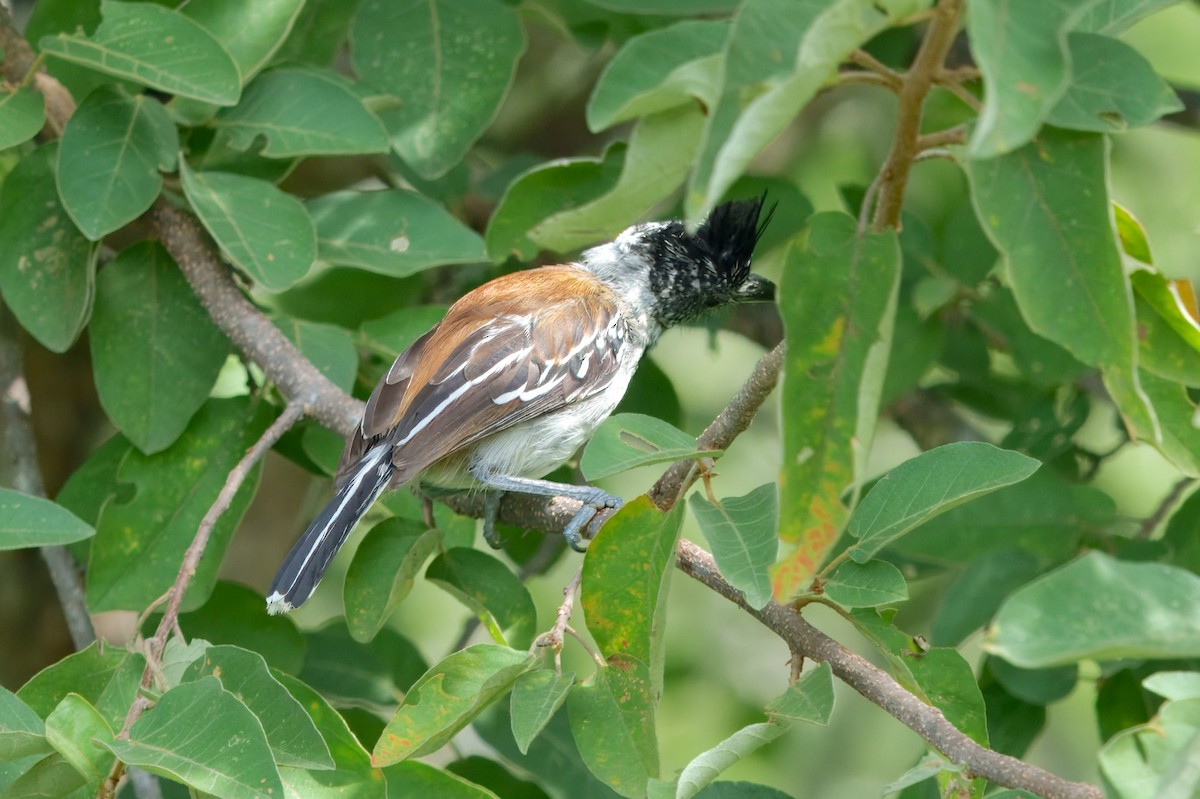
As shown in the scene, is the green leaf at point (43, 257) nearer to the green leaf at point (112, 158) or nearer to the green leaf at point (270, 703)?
the green leaf at point (112, 158)

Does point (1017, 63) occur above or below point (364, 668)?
above

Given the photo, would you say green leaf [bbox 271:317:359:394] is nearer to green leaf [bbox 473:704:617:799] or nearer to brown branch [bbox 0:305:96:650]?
A: brown branch [bbox 0:305:96:650]

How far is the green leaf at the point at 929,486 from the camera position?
6.03ft

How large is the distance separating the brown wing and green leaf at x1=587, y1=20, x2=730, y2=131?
4.16ft

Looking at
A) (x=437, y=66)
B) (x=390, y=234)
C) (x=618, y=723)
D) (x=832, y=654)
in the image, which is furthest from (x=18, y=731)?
(x=437, y=66)

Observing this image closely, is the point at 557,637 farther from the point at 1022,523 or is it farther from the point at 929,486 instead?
the point at 1022,523

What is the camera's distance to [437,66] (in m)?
3.28

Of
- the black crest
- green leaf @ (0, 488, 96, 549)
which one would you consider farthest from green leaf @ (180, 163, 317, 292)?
the black crest

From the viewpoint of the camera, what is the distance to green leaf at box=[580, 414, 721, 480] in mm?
1792

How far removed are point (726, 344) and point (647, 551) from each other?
433 cm

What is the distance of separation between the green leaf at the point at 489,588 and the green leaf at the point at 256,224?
2.36 ft

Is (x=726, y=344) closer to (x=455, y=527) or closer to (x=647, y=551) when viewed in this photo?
(x=455, y=527)

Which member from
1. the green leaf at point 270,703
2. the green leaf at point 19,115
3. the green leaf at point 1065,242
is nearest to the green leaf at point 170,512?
the green leaf at point 270,703

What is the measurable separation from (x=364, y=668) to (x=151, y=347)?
99 centimetres
